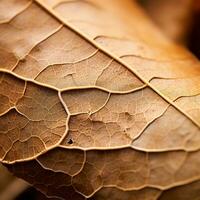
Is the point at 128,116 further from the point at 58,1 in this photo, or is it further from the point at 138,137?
the point at 58,1

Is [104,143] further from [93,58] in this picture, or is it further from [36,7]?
[36,7]

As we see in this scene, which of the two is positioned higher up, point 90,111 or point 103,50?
point 103,50

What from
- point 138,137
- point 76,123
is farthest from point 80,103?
point 138,137

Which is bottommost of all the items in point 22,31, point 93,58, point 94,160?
point 94,160

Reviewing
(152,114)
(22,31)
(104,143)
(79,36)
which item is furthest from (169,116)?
(22,31)

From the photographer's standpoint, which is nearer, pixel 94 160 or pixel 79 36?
pixel 94 160

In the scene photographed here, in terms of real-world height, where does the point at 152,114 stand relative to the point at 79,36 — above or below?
below
